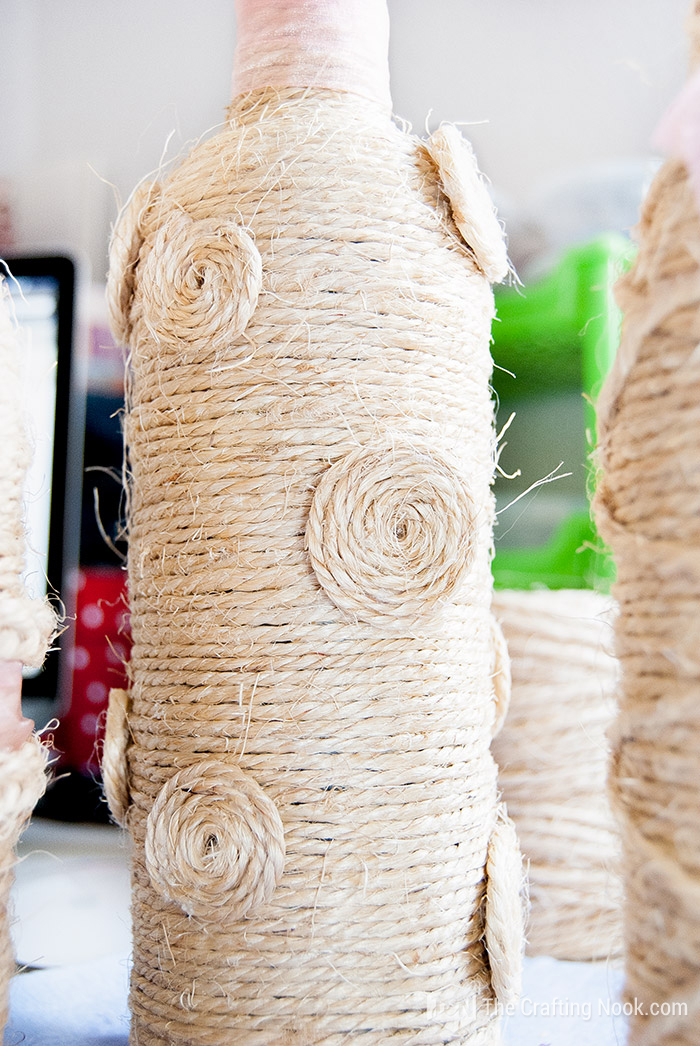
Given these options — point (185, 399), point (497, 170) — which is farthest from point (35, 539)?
point (497, 170)

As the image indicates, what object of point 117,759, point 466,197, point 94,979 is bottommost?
point 94,979

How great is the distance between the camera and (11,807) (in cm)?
55

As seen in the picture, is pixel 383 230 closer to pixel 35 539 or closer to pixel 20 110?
pixel 35 539

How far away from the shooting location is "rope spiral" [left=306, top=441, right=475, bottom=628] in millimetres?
599

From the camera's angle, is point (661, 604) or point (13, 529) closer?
point (661, 604)

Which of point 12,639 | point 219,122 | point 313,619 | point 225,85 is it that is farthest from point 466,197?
point 225,85

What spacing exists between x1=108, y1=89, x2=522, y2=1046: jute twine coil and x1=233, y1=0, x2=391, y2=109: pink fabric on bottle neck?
0.04 metres

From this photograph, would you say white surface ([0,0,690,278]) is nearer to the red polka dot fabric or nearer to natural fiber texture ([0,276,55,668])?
the red polka dot fabric

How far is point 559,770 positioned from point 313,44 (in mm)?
708

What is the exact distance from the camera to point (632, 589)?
1.50 ft

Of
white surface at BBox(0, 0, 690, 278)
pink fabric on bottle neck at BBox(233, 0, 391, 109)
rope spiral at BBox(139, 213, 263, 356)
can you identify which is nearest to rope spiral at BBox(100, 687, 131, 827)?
rope spiral at BBox(139, 213, 263, 356)

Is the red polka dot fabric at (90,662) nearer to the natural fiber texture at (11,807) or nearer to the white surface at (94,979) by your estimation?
the white surface at (94,979)

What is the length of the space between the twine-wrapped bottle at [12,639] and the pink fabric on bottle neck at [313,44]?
0.30 metres

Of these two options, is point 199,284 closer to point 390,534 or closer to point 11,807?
point 390,534
